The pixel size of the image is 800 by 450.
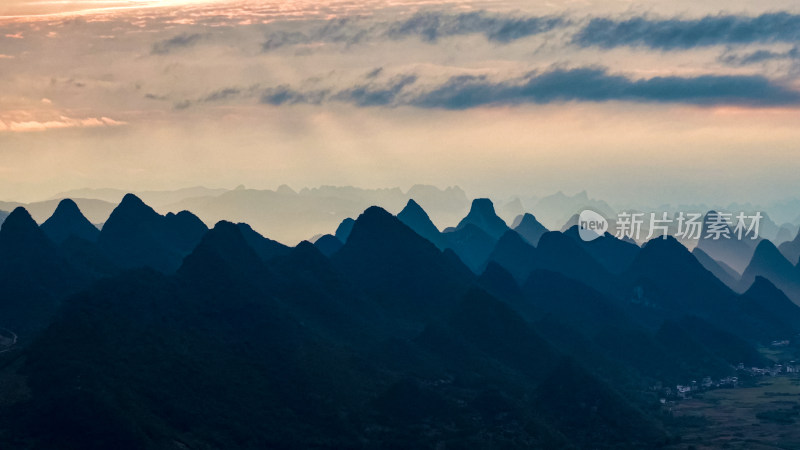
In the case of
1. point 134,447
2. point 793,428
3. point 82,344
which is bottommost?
point 134,447

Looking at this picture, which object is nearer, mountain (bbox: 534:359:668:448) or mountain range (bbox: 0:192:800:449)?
mountain range (bbox: 0:192:800:449)

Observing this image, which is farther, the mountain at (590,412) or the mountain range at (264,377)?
the mountain at (590,412)

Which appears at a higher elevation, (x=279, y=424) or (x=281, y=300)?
(x=281, y=300)

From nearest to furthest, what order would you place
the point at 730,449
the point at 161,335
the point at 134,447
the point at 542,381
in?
1. the point at 134,447
2. the point at 161,335
3. the point at 730,449
4. the point at 542,381

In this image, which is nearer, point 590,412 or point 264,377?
point 264,377

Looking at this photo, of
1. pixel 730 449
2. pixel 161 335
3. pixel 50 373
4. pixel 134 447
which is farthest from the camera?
pixel 730 449

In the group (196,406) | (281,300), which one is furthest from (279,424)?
(281,300)

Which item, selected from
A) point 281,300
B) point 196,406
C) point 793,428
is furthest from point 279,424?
point 793,428

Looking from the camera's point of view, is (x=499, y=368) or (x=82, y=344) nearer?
(x=82, y=344)

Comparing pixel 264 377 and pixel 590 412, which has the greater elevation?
pixel 590 412

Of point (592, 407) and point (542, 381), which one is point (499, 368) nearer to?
point (542, 381)
